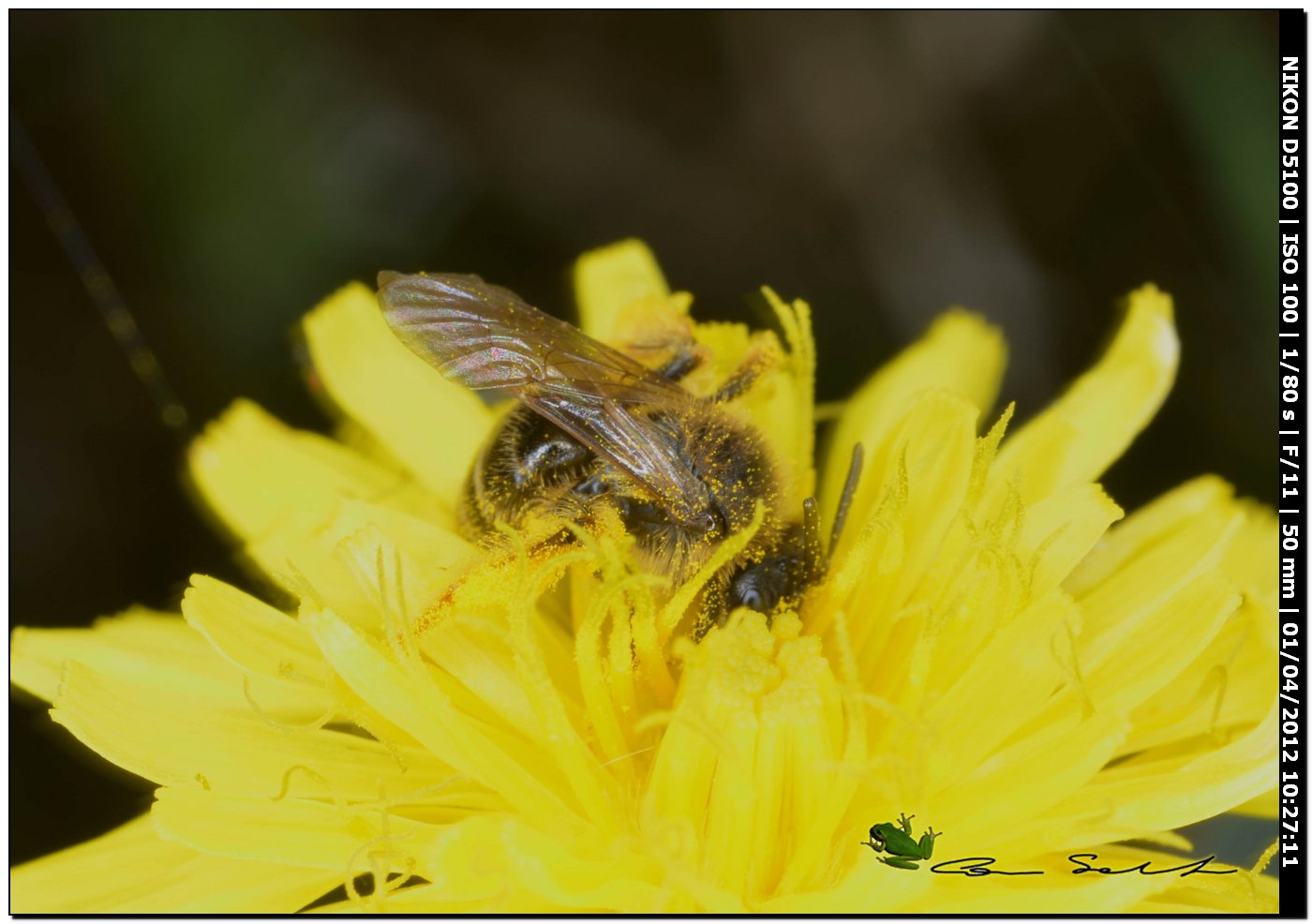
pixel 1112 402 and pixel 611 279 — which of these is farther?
pixel 611 279

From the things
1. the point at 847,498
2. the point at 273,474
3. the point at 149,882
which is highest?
the point at 273,474

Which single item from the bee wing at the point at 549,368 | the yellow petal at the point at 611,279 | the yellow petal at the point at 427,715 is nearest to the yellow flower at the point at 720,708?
the yellow petal at the point at 427,715

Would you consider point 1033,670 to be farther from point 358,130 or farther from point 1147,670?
point 358,130

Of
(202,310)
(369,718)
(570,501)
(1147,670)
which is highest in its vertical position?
(202,310)

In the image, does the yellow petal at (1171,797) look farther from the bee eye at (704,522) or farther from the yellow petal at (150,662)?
the yellow petal at (150,662)

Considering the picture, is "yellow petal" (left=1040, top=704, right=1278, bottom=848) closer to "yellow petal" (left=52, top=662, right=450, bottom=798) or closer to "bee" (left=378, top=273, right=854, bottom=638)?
"bee" (left=378, top=273, right=854, bottom=638)

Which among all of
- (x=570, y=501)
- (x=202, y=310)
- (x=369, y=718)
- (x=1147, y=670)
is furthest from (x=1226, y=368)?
(x=202, y=310)

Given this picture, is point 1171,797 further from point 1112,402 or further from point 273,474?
point 273,474

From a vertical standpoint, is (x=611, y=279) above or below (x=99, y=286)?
above
